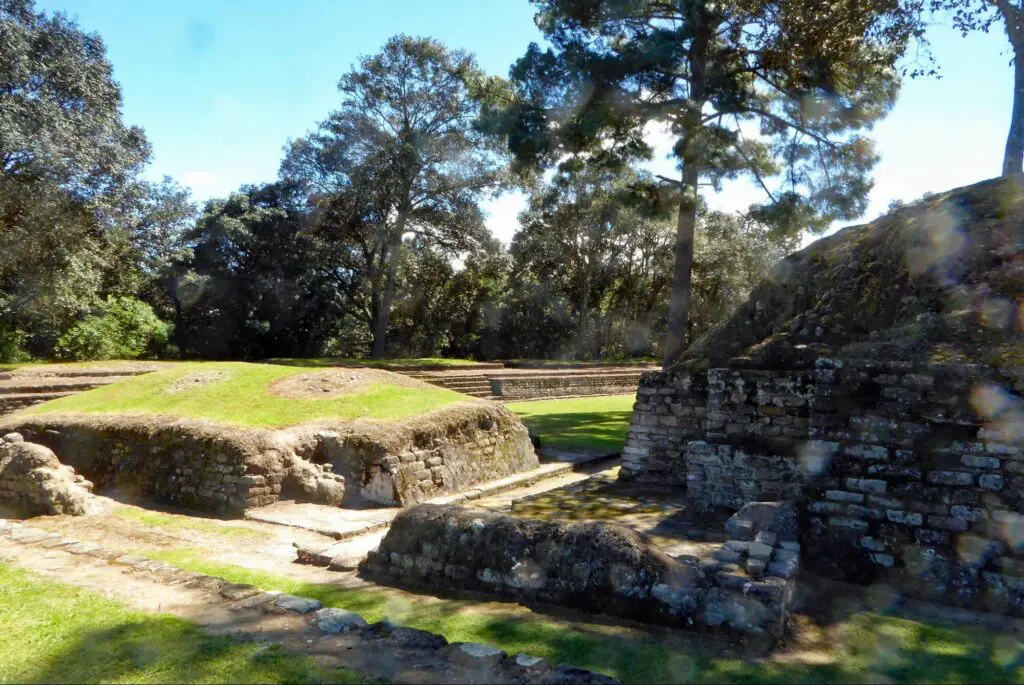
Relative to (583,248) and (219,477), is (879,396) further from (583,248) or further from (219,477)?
(583,248)

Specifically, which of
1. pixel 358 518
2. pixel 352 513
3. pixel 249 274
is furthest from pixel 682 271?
pixel 249 274

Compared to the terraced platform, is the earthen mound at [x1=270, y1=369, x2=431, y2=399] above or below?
above

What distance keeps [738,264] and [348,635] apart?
3283cm

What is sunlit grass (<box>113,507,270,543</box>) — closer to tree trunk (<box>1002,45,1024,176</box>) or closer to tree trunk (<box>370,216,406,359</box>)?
tree trunk (<box>1002,45,1024,176</box>)

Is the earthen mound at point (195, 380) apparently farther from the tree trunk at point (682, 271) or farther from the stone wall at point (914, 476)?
the tree trunk at point (682, 271)

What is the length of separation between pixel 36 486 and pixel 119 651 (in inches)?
186

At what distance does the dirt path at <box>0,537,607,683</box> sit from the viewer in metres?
3.39

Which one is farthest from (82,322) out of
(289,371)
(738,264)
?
(738,264)

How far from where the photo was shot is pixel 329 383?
10.0m

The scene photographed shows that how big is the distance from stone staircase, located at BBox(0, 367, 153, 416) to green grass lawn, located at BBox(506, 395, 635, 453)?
8772 millimetres

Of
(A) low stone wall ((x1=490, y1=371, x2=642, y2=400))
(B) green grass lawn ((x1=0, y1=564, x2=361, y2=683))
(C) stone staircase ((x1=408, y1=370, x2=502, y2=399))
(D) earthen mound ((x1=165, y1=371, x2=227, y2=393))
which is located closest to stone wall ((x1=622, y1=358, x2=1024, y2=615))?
(B) green grass lawn ((x1=0, y1=564, x2=361, y2=683))

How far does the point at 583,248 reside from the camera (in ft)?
111

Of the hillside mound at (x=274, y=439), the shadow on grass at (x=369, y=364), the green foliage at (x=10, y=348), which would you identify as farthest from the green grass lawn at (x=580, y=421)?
the green foliage at (x=10, y=348)

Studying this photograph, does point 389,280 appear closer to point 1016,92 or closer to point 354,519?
point 1016,92
